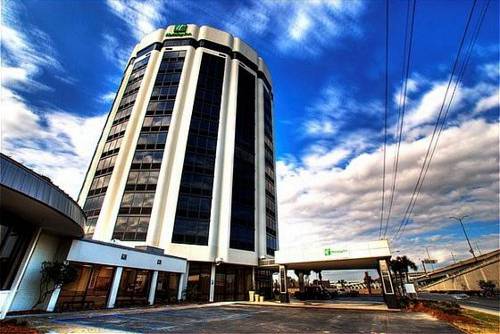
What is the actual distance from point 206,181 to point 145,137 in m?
12.3

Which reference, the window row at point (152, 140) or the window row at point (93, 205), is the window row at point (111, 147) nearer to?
the window row at point (152, 140)

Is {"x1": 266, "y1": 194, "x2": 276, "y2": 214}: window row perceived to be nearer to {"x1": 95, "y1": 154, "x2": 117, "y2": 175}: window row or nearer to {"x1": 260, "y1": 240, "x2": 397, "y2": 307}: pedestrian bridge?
{"x1": 260, "y1": 240, "x2": 397, "y2": 307}: pedestrian bridge

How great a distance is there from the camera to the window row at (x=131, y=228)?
3306cm

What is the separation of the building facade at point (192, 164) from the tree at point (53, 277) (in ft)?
55.9

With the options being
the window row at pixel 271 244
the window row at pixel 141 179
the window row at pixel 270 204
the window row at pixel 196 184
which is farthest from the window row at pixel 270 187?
the window row at pixel 141 179

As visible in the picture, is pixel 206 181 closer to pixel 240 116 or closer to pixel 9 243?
pixel 240 116

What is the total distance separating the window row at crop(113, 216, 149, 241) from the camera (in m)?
33.1

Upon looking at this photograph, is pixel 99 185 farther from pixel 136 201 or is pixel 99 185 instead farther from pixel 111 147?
pixel 136 201

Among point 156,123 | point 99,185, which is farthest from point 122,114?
point 99,185

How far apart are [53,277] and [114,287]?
703 centimetres

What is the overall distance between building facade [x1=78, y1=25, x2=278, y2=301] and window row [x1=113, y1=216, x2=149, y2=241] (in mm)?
132

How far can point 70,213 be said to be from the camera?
12758 millimetres

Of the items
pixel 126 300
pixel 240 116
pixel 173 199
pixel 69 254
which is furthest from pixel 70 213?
pixel 240 116

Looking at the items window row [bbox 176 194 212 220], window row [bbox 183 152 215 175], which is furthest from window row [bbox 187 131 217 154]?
window row [bbox 176 194 212 220]
